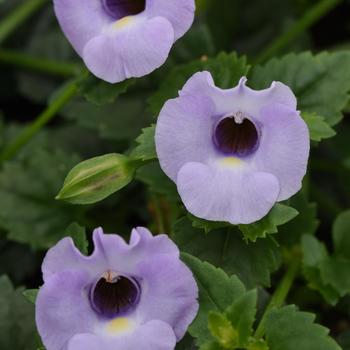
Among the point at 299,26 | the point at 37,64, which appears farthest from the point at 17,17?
the point at 299,26

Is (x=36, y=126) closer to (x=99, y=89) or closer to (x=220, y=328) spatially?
(x=99, y=89)

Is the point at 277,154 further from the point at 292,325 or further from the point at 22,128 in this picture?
the point at 22,128

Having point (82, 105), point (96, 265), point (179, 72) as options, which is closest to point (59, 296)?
point (96, 265)

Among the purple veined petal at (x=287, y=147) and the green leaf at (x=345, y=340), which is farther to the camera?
the green leaf at (x=345, y=340)

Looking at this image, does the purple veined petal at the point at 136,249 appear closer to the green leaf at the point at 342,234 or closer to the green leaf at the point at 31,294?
the green leaf at the point at 31,294

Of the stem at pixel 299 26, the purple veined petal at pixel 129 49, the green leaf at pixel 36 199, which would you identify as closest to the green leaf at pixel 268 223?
the purple veined petal at pixel 129 49

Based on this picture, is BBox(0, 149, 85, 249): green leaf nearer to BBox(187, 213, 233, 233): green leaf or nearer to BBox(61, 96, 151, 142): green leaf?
BBox(61, 96, 151, 142): green leaf
